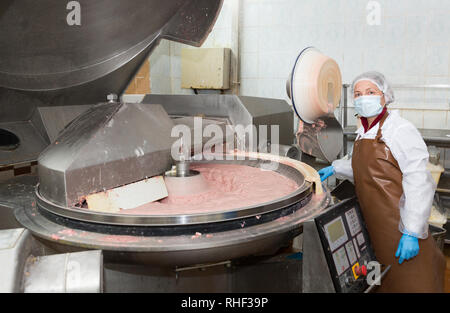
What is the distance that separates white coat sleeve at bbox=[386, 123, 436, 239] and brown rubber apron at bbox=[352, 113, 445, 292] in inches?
1.8

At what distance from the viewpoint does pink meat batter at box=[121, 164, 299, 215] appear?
141 cm

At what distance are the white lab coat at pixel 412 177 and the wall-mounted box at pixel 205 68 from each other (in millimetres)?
2483

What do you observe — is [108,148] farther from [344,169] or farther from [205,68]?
[205,68]

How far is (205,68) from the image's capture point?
396cm

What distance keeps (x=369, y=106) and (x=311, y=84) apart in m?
0.29

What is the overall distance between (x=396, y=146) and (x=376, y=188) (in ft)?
0.67

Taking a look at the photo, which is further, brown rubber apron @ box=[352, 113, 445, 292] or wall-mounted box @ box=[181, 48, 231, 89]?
wall-mounted box @ box=[181, 48, 231, 89]

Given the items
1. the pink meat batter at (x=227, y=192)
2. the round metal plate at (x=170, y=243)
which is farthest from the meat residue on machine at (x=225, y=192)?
the round metal plate at (x=170, y=243)

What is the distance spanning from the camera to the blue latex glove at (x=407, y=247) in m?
1.59

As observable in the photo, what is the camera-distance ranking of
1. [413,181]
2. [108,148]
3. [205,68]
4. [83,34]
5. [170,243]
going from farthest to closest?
[205,68], [83,34], [413,181], [108,148], [170,243]

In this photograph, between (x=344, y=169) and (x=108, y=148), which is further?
(x=344, y=169)
